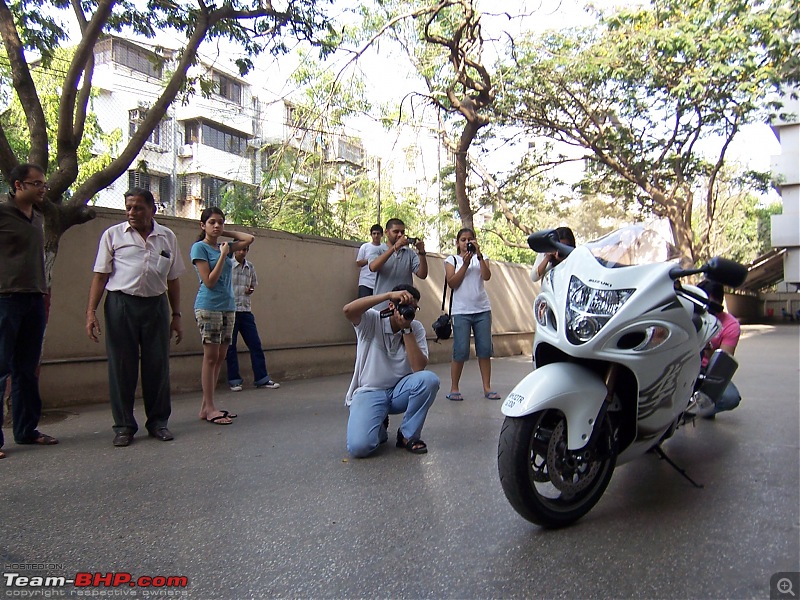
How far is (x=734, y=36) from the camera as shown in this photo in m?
11.2

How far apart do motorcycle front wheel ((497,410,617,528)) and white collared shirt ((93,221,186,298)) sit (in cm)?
277

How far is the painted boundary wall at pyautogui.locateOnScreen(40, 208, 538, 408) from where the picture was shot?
5.62 m

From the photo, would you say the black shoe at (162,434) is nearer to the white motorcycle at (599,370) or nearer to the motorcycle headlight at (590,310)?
the white motorcycle at (599,370)

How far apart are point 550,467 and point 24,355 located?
3.47 metres

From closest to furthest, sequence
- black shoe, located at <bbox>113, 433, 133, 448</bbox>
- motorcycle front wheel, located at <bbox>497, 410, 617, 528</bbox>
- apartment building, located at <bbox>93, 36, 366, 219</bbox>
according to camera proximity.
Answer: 1. motorcycle front wheel, located at <bbox>497, 410, 617, 528</bbox>
2. black shoe, located at <bbox>113, 433, 133, 448</bbox>
3. apartment building, located at <bbox>93, 36, 366, 219</bbox>

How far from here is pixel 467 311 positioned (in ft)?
20.4

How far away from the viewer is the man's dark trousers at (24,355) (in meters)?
3.98

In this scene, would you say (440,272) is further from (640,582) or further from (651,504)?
(640,582)

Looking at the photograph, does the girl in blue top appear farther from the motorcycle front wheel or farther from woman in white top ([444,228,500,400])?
Result: the motorcycle front wheel

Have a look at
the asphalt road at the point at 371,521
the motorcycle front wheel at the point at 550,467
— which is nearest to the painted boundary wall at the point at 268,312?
the asphalt road at the point at 371,521

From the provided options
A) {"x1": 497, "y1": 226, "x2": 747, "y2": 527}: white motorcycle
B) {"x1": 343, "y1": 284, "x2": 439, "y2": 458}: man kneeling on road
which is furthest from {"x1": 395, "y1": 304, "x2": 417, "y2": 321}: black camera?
{"x1": 497, "y1": 226, "x2": 747, "y2": 527}: white motorcycle

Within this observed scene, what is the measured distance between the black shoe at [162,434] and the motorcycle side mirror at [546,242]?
2842mm

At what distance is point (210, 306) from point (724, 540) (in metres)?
3.80

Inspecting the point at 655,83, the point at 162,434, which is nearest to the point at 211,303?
the point at 162,434
